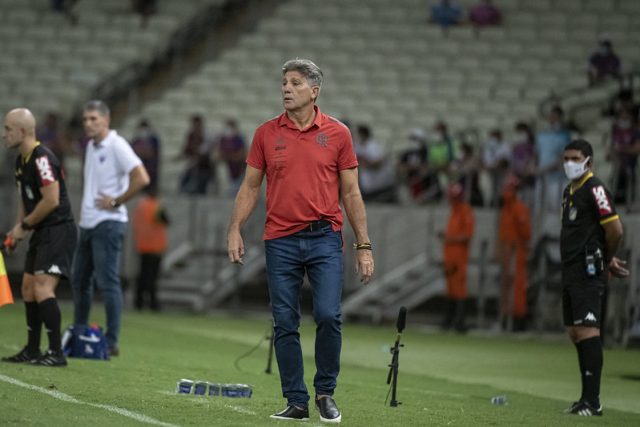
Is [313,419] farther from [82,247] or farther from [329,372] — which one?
[82,247]

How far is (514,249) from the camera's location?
20.5m

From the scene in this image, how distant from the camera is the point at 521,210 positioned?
66.5ft

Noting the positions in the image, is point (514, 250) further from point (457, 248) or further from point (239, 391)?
point (239, 391)

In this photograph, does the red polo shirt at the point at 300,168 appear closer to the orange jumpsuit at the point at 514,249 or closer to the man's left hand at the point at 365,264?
the man's left hand at the point at 365,264

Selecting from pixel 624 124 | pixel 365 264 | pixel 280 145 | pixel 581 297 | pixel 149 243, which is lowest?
pixel 149 243

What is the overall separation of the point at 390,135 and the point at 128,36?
6.39 m

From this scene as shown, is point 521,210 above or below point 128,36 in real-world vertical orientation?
below

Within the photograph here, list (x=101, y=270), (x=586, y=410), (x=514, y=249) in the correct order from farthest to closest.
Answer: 1. (x=514, y=249)
2. (x=101, y=270)
3. (x=586, y=410)

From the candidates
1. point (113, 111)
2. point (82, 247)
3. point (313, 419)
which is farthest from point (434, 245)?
point (313, 419)

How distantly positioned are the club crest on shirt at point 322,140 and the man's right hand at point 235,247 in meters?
0.73

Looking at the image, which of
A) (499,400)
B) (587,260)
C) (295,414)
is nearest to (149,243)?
(499,400)

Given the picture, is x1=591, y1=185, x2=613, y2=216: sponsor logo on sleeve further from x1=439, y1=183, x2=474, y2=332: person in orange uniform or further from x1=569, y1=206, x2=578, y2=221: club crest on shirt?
x1=439, y1=183, x2=474, y2=332: person in orange uniform

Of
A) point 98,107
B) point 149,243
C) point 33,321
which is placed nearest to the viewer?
point 33,321

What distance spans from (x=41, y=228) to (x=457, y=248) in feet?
33.9
